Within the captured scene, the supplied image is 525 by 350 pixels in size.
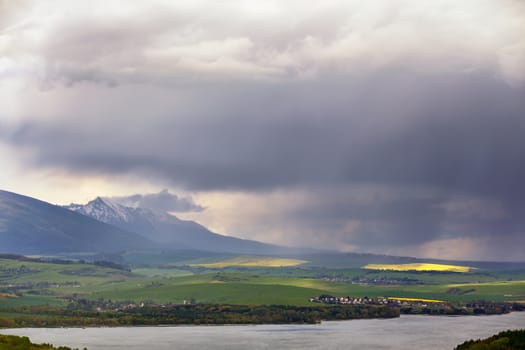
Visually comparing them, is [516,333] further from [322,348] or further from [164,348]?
[164,348]

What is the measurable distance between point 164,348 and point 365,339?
4523 centimetres

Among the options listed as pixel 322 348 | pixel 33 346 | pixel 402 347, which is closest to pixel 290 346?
pixel 322 348

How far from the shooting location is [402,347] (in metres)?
177

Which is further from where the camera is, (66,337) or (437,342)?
(66,337)

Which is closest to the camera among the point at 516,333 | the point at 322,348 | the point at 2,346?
the point at 2,346

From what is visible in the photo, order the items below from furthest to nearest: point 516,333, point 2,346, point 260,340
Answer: point 260,340
point 516,333
point 2,346

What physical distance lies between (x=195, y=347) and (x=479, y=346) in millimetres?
55673

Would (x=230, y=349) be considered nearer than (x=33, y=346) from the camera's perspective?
No

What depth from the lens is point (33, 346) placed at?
148 metres

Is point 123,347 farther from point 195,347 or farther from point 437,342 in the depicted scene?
point 437,342

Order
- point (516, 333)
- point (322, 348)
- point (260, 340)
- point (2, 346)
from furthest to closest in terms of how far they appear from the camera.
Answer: point (260, 340), point (322, 348), point (516, 333), point (2, 346)

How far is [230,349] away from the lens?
572 ft

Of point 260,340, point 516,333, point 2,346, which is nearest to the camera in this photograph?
point 2,346

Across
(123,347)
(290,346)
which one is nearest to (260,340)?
(290,346)
